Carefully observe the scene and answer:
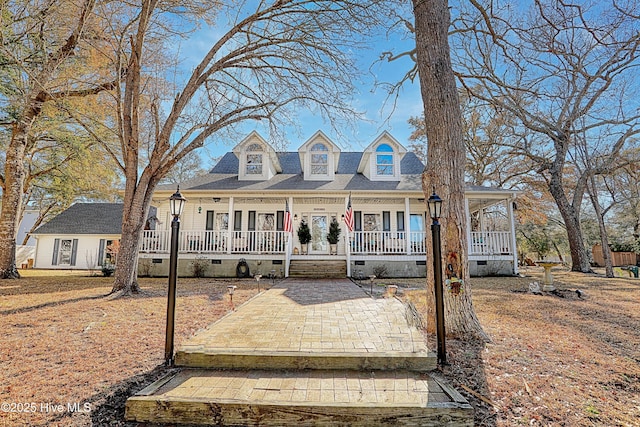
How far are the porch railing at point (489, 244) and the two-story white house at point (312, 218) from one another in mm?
41

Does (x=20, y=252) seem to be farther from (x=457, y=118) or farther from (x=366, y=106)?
(x=457, y=118)

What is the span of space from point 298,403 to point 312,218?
511 inches

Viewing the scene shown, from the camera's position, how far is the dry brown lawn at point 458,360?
2.65 metres

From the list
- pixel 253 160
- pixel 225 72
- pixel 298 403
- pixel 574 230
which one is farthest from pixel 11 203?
pixel 574 230

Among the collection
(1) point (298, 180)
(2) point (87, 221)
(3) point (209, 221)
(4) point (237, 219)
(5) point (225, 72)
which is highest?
(5) point (225, 72)

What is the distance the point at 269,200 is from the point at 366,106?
7.74 metres

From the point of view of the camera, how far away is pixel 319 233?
15555 mm

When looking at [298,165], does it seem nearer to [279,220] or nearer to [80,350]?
[279,220]

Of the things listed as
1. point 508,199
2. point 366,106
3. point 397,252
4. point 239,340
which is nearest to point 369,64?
point 366,106

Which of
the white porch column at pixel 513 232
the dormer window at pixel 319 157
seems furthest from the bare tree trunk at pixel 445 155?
the white porch column at pixel 513 232

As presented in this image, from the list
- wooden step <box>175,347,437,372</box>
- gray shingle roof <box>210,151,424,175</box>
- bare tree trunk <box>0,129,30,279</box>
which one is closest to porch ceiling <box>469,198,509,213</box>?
gray shingle roof <box>210,151,424,175</box>

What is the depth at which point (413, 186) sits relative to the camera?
14086 mm

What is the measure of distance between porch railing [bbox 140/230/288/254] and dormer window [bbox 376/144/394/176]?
19.5 feet

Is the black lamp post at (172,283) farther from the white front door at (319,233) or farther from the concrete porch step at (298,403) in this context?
the white front door at (319,233)
